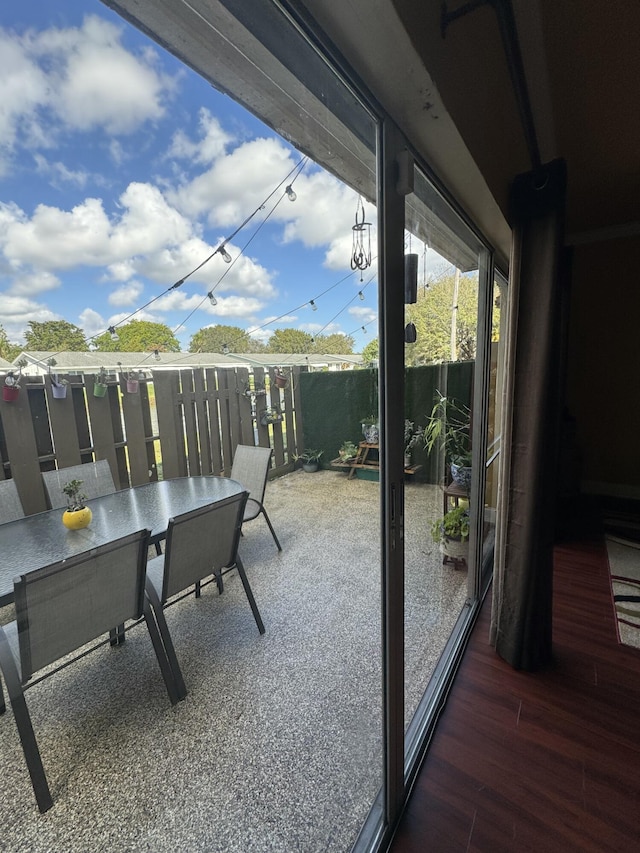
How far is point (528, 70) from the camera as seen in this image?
4.56 ft

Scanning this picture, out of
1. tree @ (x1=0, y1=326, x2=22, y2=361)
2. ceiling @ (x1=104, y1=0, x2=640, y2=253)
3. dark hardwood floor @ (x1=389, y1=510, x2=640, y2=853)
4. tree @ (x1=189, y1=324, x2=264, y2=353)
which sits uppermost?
ceiling @ (x1=104, y1=0, x2=640, y2=253)

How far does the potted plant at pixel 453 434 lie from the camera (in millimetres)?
1773

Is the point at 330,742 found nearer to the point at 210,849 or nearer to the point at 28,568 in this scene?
the point at 210,849

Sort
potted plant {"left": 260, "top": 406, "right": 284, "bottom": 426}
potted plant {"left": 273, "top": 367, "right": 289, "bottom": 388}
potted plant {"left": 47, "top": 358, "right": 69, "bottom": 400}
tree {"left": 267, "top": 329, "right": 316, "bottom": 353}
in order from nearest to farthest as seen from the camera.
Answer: potted plant {"left": 47, "top": 358, "right": 69, "bottom": 400} → tree {"left": 267, "top": 329, "right": 316, "bottom": 353} → potted plant {"left": 273, "top": 367, "right": 289, "bottom": 388} → potted plant {"left": 260, "top": 406, "right": 284, "bottom": 426}

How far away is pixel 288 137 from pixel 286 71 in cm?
32

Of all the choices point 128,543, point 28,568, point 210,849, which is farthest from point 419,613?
point 28,568

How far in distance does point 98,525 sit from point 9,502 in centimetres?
51

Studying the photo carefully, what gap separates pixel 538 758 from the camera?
1.30 metres

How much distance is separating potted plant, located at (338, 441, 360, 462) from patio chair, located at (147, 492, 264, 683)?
1.58 metres

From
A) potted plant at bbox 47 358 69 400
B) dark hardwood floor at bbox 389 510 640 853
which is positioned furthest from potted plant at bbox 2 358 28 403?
dark hardwood floor at bbox 389 510 640 853

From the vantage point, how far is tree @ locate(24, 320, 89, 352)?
0.86m

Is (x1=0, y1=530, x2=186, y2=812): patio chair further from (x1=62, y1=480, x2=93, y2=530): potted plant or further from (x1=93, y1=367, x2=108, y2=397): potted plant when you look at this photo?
(x1=93, y1=367, x2=108, y2=397): potted plant

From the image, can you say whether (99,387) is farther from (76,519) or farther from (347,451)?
(347,451)

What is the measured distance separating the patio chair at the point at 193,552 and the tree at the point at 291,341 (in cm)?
116
